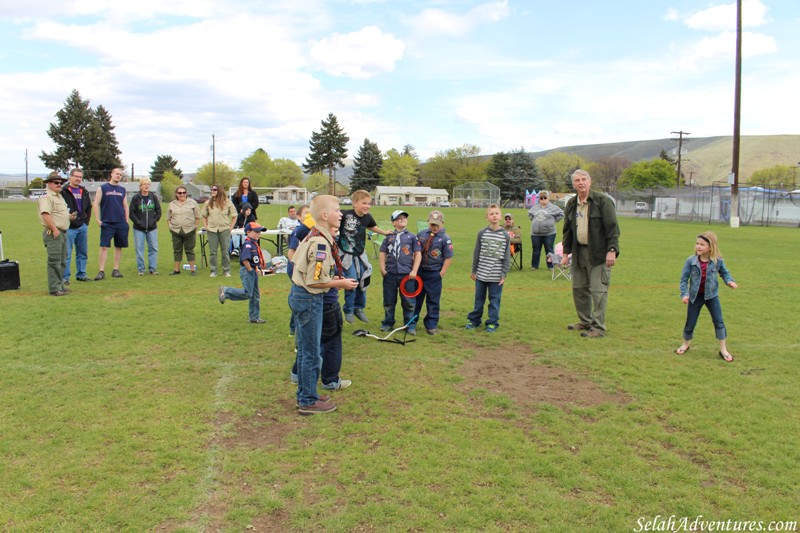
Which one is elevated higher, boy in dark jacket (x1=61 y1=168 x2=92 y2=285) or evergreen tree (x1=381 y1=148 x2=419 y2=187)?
evergreen tree (x1=381 y1=148 x2=419 y2=187)

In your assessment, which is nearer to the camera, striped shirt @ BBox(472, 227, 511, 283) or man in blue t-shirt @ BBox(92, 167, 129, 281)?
striped shirt @ BBox(472, 227, 511, 283)

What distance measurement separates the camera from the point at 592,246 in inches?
294

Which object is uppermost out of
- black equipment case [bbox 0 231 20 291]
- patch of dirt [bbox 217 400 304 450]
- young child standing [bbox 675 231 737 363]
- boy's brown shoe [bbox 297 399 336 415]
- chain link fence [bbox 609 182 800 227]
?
chain link fence [bbox 609 182 800 227]

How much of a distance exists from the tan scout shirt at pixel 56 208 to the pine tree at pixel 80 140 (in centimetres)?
8064

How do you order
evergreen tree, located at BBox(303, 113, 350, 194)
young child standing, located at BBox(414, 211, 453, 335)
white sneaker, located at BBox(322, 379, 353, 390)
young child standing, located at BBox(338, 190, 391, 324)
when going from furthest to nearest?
evergreen tree, located at BBox(303, 113, 350, 194) < young child standing, located at BBox(414, 211, 453, 335) < young child standing, located at BBox(338, 190, 391, 324) < white sneaker, located at BBox(322, 379, 353, 390)

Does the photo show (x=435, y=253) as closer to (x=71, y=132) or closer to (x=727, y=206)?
(x=727, y=206)

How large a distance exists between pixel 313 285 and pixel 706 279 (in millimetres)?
4382

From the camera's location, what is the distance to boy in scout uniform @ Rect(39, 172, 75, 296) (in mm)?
9055

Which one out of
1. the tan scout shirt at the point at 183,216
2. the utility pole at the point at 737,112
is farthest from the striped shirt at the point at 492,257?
the utility pole at the point at 737,112

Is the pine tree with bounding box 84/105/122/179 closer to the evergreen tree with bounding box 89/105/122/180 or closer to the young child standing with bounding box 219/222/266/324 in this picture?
the evergreen tree with bounding box 89/105/122/180

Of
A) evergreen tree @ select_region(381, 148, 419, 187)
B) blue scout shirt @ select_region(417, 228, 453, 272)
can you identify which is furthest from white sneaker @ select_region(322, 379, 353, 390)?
evergreen tree @ select_region(381, 148, 419, 187)

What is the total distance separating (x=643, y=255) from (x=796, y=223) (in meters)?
22.6

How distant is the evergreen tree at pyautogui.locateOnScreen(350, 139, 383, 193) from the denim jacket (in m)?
102

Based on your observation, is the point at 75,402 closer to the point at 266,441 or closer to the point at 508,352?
the point at 266,441
